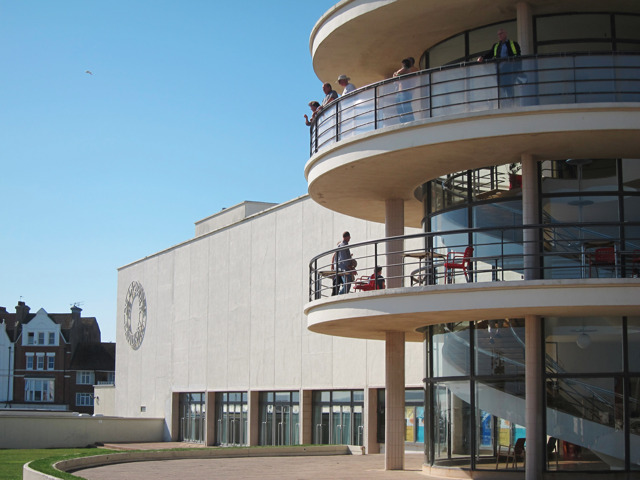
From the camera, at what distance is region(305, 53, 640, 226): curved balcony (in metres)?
17.6

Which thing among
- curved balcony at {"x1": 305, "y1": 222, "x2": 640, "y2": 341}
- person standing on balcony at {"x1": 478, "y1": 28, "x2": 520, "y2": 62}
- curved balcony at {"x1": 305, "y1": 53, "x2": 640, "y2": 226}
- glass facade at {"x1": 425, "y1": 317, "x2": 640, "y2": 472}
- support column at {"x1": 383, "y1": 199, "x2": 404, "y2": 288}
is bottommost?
glass facade at {"x1": 425, "y1": 317, "x2": 640, "y2": 472}

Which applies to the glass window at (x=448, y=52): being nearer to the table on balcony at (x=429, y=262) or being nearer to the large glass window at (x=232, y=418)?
the table on balcony at (x=429, y=262)

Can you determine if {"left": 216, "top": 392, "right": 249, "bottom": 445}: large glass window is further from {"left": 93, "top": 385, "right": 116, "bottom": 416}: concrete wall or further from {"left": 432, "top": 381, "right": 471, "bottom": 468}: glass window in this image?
{"left": 432, "top": 381, "right": 471, "bottom": 468}: glass window

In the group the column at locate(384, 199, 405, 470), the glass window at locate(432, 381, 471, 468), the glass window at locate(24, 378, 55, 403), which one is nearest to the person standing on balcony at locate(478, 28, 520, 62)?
the column at locate(384, 199, 405, 470)

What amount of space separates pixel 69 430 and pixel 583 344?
35779 mm

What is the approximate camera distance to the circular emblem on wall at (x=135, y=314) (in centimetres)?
5631

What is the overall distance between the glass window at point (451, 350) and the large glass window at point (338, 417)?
13.8m

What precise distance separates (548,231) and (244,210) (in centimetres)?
2922

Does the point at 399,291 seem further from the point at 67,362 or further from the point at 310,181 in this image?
the point at 67,362

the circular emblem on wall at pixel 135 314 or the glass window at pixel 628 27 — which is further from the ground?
the glass window at pixel 628 27

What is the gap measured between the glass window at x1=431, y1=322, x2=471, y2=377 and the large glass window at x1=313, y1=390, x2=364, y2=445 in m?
13.8

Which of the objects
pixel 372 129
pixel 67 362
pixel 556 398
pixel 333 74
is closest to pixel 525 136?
pixel 372 129

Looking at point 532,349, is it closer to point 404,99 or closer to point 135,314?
point 404,99

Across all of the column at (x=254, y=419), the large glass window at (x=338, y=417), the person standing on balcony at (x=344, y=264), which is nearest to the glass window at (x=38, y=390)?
the column at (x=254, y=419)
